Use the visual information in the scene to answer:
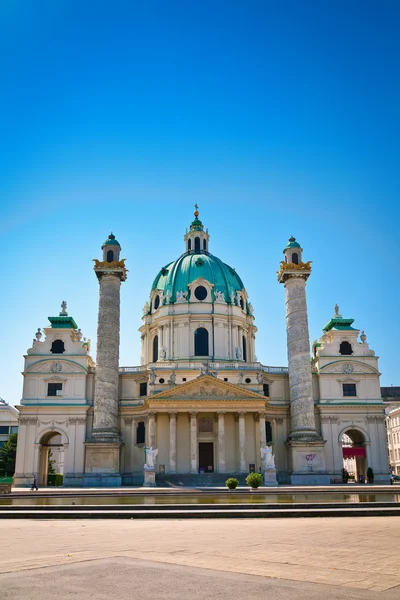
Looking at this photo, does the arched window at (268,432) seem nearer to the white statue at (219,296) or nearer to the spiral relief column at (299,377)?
the spiral relief column at (299,377)

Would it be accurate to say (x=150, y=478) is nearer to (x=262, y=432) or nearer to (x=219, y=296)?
(x=262, y=432)

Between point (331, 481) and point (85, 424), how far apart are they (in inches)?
998

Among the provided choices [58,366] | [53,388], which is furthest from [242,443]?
[58,366]

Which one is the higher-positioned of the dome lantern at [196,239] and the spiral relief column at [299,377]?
the dome lantern at [196,239]

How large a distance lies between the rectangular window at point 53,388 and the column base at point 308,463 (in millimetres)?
24376

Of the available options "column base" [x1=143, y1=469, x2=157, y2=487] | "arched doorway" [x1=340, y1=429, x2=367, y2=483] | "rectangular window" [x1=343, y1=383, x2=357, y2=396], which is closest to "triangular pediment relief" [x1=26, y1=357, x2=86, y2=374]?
"column base" [x1=143, y1=469, x2=157, y2=487]

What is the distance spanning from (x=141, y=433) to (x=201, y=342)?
12559 mm

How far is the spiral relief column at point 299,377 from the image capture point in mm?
54781

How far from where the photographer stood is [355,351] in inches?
2500

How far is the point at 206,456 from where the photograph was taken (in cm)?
5781

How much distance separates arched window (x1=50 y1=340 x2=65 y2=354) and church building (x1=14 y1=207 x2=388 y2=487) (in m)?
0.11

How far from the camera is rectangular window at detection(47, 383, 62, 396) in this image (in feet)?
195

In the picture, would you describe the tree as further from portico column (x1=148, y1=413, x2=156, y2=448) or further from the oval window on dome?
the oval window on dome

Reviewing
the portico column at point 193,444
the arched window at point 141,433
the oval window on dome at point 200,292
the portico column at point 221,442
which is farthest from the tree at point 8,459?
the oval window on dome at point 200,292
